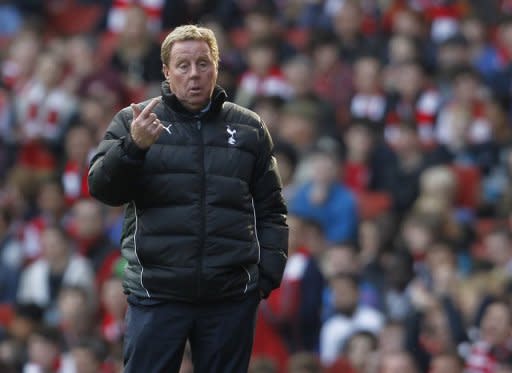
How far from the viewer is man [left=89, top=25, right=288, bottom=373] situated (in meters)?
6.06

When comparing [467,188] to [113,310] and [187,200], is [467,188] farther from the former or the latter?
[187,200]

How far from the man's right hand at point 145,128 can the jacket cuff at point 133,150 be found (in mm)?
16

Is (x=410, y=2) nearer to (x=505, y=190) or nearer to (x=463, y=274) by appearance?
(x=505, y=190)

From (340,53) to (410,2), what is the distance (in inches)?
52.6

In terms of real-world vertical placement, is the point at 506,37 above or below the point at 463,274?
above

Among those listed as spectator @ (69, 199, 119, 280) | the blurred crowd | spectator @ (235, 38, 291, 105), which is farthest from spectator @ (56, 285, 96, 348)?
spectator @ (235, 38, 291, 105)

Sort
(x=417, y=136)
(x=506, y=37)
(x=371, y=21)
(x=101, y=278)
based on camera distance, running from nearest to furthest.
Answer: (x=101, y=278)
(x=417, y=136)
(x=506, y=37)
(x=371, y=21)

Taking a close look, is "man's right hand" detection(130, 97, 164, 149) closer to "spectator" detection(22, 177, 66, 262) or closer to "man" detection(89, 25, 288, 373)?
"man" detection(89, 25, 288, 373)

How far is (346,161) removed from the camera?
13.1 meters

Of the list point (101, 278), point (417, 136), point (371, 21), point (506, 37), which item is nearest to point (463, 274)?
point (417, 136)

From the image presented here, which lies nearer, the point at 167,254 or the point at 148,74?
the point at 167,254

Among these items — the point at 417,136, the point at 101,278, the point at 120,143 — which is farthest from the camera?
the point at 417,136

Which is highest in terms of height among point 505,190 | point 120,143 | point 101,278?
point 120,143

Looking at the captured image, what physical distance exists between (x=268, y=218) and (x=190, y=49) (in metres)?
0.79
